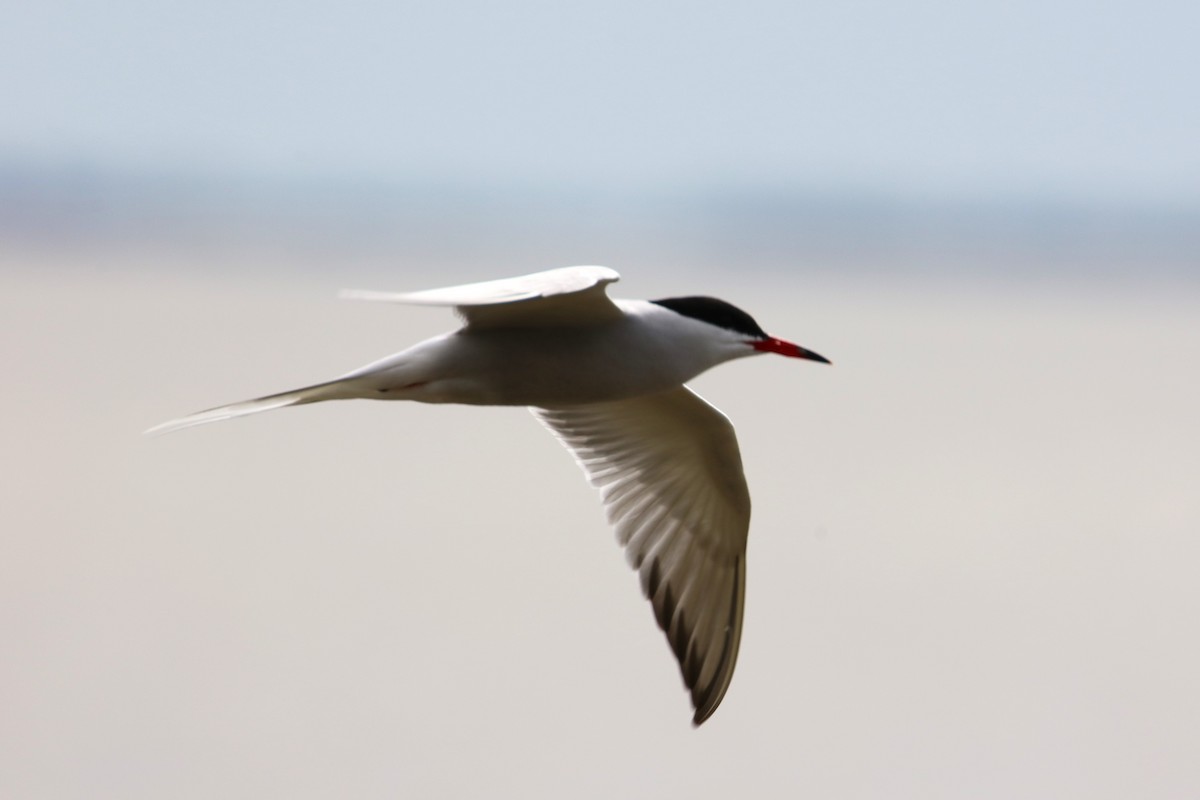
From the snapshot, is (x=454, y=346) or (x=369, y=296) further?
(x=454, y=346)

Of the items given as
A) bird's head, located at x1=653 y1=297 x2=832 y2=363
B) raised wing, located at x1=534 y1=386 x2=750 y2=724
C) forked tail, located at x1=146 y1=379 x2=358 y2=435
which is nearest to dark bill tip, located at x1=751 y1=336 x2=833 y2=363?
bird's head, located at x1=653 y1=297 x2=832 y2=363

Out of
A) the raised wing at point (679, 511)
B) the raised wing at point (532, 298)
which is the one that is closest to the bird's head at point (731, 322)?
the raised wing at point (532, 298)

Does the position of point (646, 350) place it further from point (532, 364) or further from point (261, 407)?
point (261, 407)

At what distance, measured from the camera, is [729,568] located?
3383mm

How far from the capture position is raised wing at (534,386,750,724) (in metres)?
3.33

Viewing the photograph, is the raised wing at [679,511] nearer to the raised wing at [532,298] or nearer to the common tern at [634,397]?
the common tern at [634,397]

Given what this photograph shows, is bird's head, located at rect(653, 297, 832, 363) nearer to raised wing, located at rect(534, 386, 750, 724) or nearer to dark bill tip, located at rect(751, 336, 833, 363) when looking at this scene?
dark bill tip, located at rect(751, 336, 833, 363)

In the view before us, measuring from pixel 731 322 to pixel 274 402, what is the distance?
0.96 meters

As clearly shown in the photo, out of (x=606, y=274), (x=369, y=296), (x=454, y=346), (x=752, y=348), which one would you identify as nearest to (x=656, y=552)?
(x=752, y=348)

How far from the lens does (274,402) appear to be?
253 cm

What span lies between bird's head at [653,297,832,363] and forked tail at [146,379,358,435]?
0.72 m

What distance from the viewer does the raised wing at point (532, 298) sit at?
6.67 feet

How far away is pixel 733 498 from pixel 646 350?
0.73 meters

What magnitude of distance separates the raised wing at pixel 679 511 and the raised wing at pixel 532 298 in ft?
2.06
